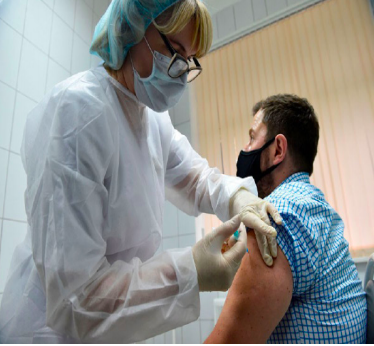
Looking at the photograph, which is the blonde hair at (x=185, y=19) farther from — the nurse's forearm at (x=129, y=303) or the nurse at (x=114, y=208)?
the nurse's forearm at (x=129, y=303)

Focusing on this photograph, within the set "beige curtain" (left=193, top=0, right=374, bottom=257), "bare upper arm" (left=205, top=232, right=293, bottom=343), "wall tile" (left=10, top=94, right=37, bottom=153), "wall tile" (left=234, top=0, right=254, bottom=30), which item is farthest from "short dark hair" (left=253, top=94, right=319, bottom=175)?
"wall tile" (left=234, top=0, right=254, bottom=30)

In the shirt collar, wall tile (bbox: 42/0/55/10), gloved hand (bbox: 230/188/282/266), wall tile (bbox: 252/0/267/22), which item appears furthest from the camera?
wall tile (bbox: 252/0/267/22)

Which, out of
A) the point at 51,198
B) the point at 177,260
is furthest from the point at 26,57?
the point at 177,260

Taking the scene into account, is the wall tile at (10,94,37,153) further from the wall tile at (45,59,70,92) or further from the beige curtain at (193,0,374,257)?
the beige curtain at (193,0,374,257)

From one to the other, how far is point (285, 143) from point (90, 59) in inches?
62.2

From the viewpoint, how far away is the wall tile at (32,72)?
1.72 metres

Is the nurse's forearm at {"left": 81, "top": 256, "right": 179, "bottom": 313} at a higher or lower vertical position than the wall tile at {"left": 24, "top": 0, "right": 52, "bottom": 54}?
lower

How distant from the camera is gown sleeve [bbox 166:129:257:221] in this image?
1.19 m

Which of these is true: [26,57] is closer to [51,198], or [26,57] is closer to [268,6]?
[51,198]

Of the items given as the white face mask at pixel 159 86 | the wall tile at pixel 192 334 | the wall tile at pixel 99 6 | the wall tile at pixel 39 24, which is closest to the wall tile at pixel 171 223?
the wall tile at pixel 192 334

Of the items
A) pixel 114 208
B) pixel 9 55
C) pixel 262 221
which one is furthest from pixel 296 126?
pixel 9 55

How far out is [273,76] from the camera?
2.63 metres

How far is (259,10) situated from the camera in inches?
111

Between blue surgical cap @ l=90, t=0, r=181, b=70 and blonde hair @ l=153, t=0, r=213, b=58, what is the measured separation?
0.02 metres
